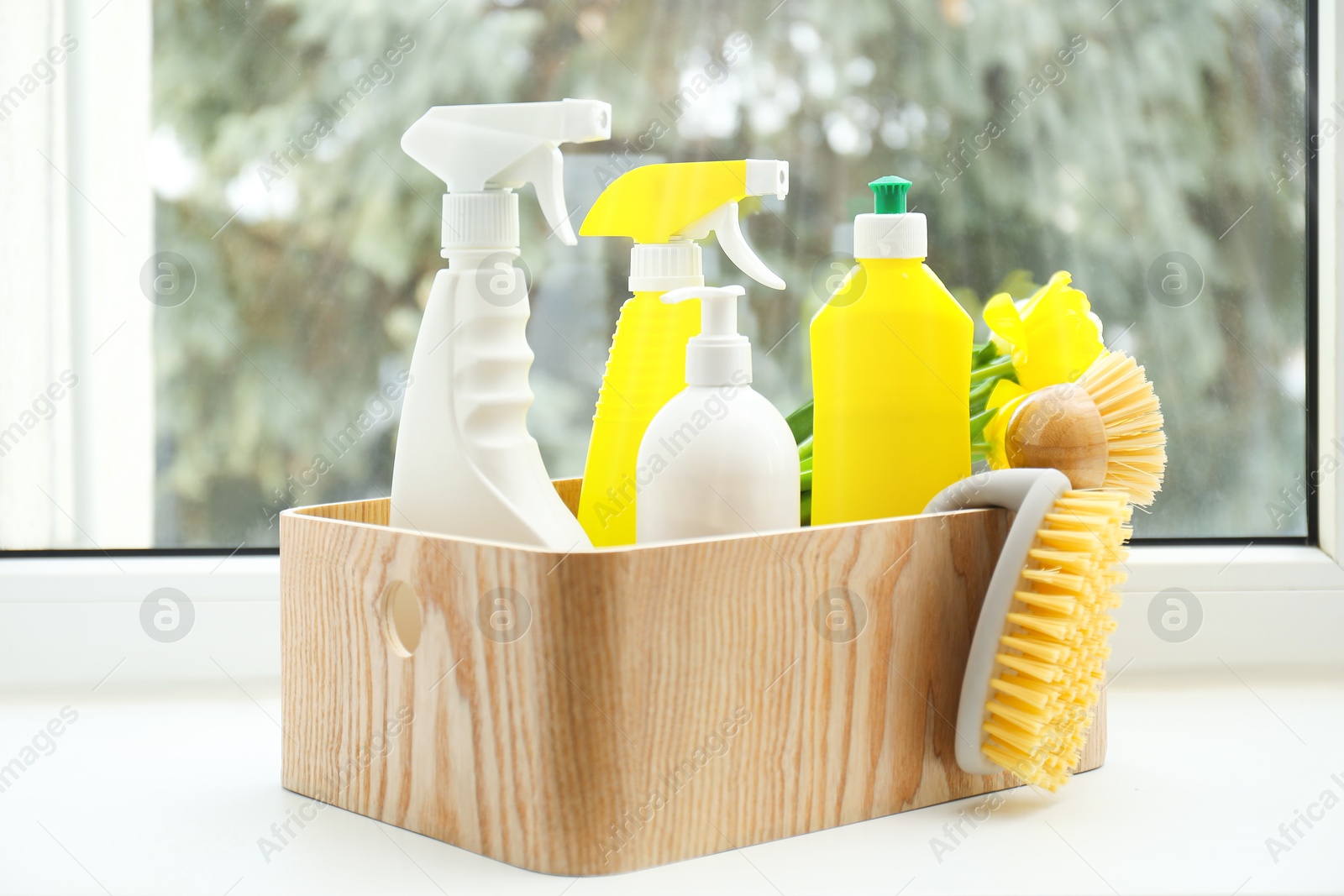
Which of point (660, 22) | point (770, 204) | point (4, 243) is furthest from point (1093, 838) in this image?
point (4, 243)

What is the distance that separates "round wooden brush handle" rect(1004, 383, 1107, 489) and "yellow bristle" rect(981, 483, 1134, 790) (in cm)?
2

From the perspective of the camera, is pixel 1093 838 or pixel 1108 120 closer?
pixel 1093 838

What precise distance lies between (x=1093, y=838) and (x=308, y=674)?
37cm

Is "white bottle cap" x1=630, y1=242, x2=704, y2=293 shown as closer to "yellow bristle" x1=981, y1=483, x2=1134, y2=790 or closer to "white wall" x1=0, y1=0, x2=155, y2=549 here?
"yellow bristle" x1=981, y1=483, x2=1134, y2=790

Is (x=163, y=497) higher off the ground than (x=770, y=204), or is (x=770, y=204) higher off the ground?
(x=770, y=204)

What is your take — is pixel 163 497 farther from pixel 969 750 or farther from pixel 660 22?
pixel 969 750

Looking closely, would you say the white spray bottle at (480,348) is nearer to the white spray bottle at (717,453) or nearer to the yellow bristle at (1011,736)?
the white spray bottle at (717,453)

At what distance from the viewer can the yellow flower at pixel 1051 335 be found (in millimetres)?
657

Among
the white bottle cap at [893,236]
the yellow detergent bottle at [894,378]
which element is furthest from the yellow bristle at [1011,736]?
the white bottle cap at [893,236]

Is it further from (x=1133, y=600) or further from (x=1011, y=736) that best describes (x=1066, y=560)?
(x=1133, y=600)

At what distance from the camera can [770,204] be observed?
90 cm

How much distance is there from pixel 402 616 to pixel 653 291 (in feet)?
0.70

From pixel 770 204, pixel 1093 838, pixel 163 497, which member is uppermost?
pixel 770 204

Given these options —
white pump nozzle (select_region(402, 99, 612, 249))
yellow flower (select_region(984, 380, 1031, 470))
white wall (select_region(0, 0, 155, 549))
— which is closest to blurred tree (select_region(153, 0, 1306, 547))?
white wall (select_region(0, 0, 155, 549))
